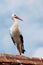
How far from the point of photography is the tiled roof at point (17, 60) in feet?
18.1

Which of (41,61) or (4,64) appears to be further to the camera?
(41,61)

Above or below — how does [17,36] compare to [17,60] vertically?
above

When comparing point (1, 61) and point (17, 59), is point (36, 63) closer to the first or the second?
point (17, 59)

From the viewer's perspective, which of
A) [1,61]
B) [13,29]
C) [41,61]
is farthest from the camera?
[13,29]

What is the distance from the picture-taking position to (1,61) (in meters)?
5.43

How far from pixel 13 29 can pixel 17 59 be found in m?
7.50

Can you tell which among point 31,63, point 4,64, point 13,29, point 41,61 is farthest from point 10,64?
point 13,29

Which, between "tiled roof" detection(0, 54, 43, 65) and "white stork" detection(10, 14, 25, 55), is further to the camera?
"white stork" detection(10, 14, 25, 55)

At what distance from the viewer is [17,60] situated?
5.75 meters

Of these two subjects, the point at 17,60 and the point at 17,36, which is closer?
the point at 17,60

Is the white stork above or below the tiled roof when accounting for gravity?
above

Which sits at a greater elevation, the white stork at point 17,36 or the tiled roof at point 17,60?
the white stork at point 17,36

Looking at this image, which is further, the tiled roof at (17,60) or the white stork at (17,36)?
the white stork at (17,36)

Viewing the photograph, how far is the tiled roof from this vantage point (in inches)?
217
